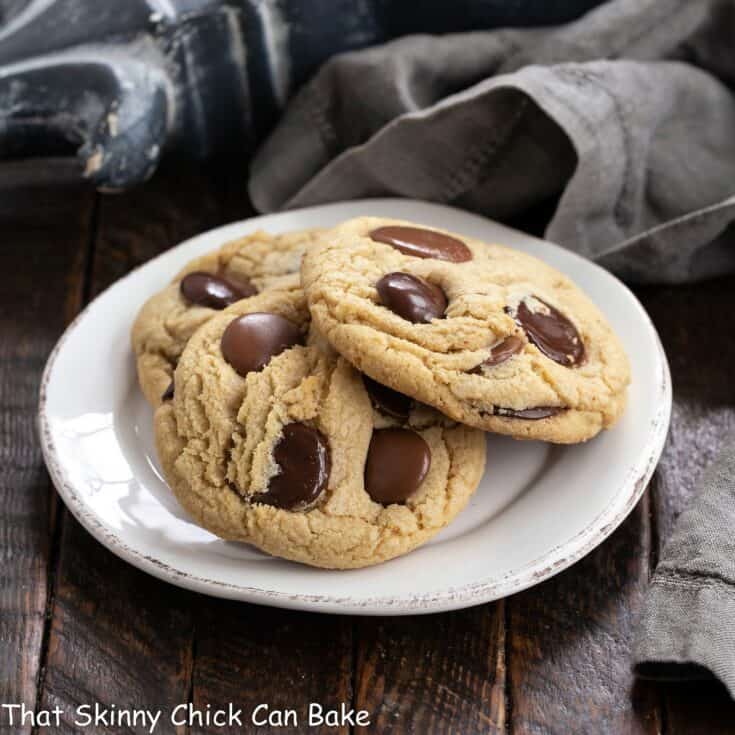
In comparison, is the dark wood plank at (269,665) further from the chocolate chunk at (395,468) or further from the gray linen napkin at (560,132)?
the gray linen napkin at (560,132)

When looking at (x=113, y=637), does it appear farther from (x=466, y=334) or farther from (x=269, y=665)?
(x=466, y=334)

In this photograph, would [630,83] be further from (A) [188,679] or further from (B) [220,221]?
(A) [188,679]

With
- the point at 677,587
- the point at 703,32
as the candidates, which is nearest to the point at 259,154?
the point at 703,32

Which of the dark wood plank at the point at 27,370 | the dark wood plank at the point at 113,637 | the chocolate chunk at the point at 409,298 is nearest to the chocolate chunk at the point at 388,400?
the chocolate chunk at the point at 409,298

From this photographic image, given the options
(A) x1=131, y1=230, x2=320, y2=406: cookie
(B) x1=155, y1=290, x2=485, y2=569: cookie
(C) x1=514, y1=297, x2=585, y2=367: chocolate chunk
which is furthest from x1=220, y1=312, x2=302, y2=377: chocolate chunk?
(C) x1=514, y1=297, x2=585, y2=367: chocolate chunk

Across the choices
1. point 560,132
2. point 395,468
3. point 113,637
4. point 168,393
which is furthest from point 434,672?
point 560,132

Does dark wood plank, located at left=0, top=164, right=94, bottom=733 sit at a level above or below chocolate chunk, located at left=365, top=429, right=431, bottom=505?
below

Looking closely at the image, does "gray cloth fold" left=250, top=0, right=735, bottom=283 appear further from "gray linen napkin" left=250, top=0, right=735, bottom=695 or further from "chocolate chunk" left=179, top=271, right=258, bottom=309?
"chocolate chunk" left=179, top=271, right=258, bottom=309
